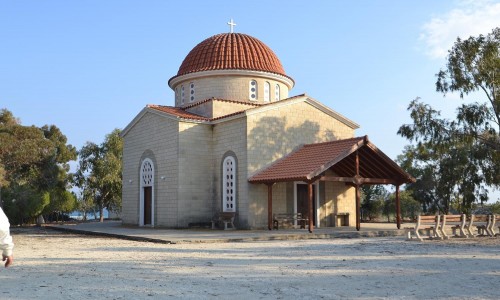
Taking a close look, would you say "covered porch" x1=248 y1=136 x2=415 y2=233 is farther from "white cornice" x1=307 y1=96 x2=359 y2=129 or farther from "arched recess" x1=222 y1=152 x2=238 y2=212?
"white cornice" x1=307 y1=96 x2=359 y2=129

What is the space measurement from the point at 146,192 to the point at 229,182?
5322mm

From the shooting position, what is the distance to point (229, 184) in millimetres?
23266

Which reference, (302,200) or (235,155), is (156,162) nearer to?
(235,155)

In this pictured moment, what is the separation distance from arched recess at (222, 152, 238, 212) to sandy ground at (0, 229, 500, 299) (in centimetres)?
830

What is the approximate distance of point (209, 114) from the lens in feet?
83.3

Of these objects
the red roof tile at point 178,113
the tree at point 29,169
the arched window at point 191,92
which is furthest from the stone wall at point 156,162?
the tree at point 29,169

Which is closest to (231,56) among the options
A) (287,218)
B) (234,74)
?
(234,74)

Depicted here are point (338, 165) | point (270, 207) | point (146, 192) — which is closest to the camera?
point (270, 207)

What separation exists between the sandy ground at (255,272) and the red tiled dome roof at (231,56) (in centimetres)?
1477

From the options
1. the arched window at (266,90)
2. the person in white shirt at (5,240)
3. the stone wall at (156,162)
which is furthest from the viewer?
the arched window at (266,90)

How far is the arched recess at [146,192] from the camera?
83.1ft

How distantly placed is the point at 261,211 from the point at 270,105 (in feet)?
16.6

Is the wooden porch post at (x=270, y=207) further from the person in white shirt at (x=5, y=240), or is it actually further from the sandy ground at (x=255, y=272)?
the person in white shirt at (x=5, y=240)

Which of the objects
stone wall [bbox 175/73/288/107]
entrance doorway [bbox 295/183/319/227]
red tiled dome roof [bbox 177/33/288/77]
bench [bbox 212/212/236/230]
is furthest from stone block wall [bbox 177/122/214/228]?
→ red tiled dome roof [bbox 177/33/288/77]
